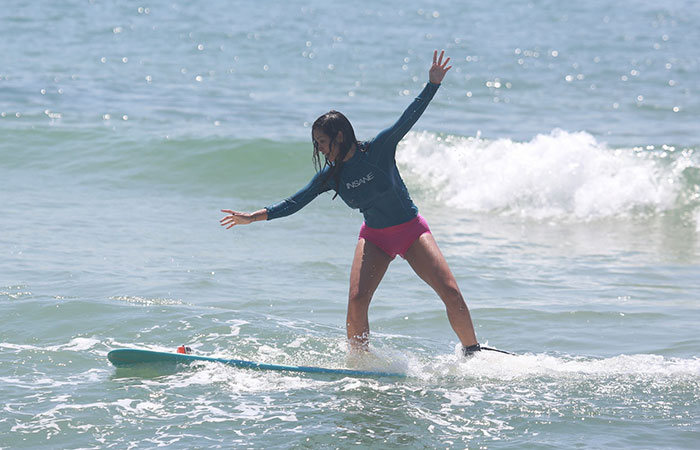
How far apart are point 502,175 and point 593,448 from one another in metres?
10.2

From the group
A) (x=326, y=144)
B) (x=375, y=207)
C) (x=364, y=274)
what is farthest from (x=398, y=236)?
(x=326, y=144)

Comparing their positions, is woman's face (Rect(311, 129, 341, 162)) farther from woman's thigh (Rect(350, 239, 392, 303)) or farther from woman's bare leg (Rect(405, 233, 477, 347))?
woman's bare leg (Rect(405, 233, 477, 347))

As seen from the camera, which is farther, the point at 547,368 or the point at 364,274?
the point at 547,368

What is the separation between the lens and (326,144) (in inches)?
243

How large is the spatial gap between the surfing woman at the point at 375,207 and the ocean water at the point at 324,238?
0.52 m

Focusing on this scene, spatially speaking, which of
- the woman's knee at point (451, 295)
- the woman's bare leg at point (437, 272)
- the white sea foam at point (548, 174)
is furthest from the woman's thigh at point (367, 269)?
the white sea foam at point (548, 174)

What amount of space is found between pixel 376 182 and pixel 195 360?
1.85 m

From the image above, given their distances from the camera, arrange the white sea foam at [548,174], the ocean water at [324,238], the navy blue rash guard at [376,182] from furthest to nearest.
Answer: the white sea foam at [548,174] < the navy blue rash guard at [376,182] < the ocean water at [324,238]

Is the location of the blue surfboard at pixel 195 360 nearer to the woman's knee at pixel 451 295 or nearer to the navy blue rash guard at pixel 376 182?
the woman's knee at pixel 451 295

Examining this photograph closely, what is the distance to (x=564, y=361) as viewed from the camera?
709 centimetres

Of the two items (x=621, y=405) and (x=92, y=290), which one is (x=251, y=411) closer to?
(x=621, y=405)

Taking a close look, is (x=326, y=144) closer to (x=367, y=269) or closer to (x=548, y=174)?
(x=367, y=269)

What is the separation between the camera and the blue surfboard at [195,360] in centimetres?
653

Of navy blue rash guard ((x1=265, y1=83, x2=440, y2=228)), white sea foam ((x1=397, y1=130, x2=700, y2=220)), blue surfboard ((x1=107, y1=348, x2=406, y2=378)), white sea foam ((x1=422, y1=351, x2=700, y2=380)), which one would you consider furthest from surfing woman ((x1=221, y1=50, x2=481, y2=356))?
white sea foam ((x1=397, y1=130, x2=700, y2=220))
